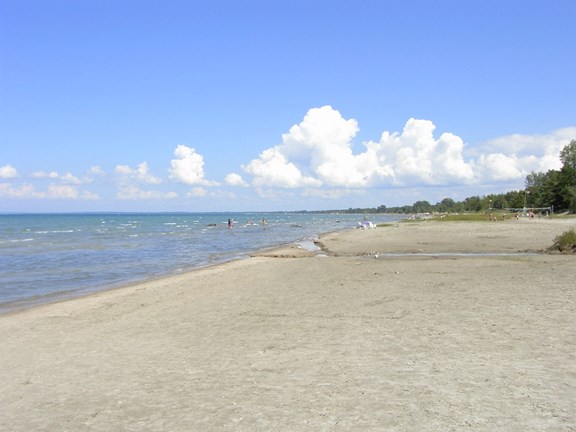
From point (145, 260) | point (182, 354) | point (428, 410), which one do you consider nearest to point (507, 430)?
point (428, 410)

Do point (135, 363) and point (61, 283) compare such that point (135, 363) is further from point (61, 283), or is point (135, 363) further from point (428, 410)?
point (61, 283)

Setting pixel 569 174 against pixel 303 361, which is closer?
pixel 303 361

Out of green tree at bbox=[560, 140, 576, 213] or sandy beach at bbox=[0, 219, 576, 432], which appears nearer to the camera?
sandy beach at bbox=[0, 219, 576, 432]

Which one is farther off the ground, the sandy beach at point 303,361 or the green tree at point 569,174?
the green tree at point 569,174

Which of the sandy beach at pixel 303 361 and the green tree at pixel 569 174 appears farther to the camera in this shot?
the green tree at pixel 569 174

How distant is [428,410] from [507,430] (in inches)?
33.8

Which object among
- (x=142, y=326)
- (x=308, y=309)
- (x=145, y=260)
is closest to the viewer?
(x=142, y=326)

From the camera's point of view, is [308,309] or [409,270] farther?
[409,270]

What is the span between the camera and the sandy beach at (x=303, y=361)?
5.68 meters

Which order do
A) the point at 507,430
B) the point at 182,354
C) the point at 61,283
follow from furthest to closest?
the point at 61,283 < the point at 182,354 < the point at 507,430

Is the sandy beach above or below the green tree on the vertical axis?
below

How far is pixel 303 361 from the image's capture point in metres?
7.78

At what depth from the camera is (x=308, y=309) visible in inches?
480

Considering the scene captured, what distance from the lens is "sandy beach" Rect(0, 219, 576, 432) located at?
568 centimetres
